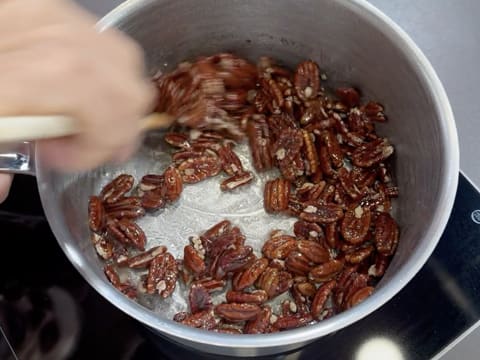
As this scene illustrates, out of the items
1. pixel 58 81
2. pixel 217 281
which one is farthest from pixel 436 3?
pixel 58 81

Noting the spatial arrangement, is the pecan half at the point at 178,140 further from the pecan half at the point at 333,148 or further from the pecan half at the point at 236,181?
the pecan half at the point at 333,148

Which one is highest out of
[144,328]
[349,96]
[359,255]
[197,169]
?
[349,96]

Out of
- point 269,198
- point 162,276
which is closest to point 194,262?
point 162,276

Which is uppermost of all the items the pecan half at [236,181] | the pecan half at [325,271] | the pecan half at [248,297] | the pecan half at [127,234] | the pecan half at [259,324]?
the pecan half at [236,181]

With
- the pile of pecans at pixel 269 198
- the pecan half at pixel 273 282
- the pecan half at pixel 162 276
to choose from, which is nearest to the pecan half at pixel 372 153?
the pile of pecans at pixel 269 198

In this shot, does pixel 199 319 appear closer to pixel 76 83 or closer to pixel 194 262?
pixel 194 262
